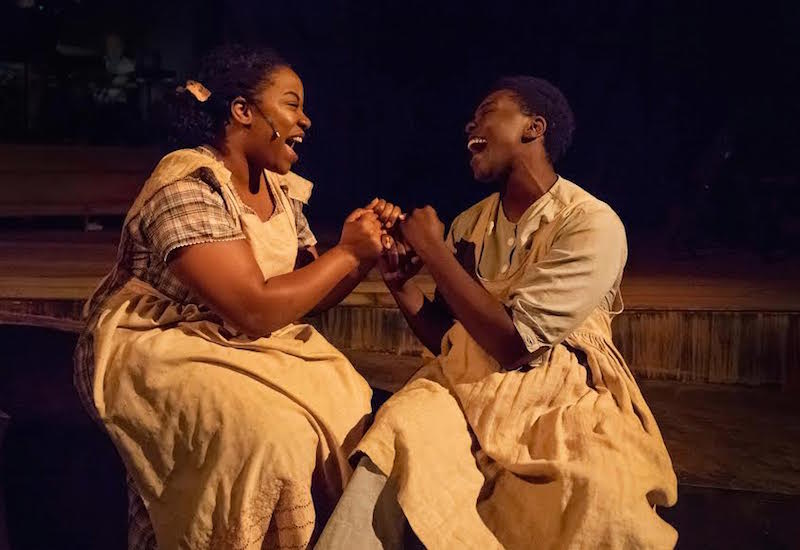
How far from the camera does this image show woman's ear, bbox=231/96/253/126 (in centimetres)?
289

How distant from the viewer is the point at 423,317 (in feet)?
10.4

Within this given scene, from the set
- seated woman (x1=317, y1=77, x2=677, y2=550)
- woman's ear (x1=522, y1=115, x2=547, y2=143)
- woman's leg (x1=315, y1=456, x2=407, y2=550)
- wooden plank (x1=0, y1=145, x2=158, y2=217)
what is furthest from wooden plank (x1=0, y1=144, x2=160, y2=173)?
woman's leg (x1=315, y1=456, x2=407, y2=550)

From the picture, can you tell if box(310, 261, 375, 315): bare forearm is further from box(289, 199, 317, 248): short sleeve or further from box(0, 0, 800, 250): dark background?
box(0, 0, 800, 250): dark background

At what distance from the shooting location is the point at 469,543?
8.29ft

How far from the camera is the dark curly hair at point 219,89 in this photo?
2.88m

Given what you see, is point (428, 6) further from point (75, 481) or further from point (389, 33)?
point (75, 481)

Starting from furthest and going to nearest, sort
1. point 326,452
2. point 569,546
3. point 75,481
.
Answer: point 75,481, point 326,452, point 569,546

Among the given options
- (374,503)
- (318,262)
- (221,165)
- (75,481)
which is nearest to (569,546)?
(374,503)

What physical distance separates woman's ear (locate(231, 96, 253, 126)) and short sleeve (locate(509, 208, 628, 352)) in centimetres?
83

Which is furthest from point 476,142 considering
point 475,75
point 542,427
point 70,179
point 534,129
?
point 70,179

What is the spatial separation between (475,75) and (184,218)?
211 inches

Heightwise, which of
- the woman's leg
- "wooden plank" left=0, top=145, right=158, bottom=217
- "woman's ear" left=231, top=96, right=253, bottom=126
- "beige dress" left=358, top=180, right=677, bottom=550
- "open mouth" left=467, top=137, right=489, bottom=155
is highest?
"woman's ear" left=231, top=96, right=253, bottom=126

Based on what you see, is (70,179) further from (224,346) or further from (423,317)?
(224,346)

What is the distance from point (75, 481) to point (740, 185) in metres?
4.78
